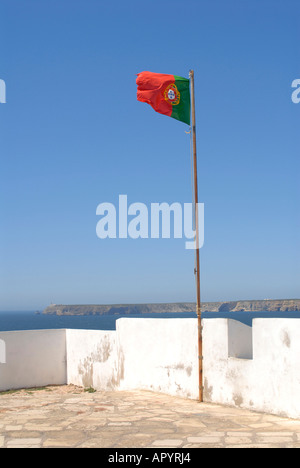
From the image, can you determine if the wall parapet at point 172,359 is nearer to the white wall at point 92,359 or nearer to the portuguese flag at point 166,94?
the white wall at point 92,359

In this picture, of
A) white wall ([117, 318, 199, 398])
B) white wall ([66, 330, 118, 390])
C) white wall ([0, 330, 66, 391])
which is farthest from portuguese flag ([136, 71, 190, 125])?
white wall ([0, 330, 66, 391])

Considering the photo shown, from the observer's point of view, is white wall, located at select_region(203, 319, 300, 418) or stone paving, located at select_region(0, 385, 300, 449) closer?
stone paving, located at select_region(0, 385, 300, 449)

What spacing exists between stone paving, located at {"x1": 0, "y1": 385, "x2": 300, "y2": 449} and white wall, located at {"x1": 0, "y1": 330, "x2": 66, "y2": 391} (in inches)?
111

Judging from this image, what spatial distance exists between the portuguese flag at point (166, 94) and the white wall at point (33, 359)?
19.8 ft

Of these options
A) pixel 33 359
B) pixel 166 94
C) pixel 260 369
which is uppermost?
pixel 166 94

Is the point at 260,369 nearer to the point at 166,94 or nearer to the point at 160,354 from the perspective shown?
the point at 160,354

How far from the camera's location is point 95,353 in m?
11.1

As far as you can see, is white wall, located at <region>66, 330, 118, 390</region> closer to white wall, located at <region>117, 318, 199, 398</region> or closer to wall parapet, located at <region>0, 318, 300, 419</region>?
wall parapet, located at <region>0, 318, 300, 419</region>

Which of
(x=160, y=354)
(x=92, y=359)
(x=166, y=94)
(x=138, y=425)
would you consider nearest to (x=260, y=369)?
(x=138, y=425)

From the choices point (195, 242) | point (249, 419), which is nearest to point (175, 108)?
point (195, 242)

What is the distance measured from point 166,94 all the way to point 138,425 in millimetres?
5061

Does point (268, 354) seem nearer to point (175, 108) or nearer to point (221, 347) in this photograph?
point (221, 347)

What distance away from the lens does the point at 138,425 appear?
21.0 ft

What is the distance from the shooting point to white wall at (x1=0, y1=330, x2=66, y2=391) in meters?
11.1
